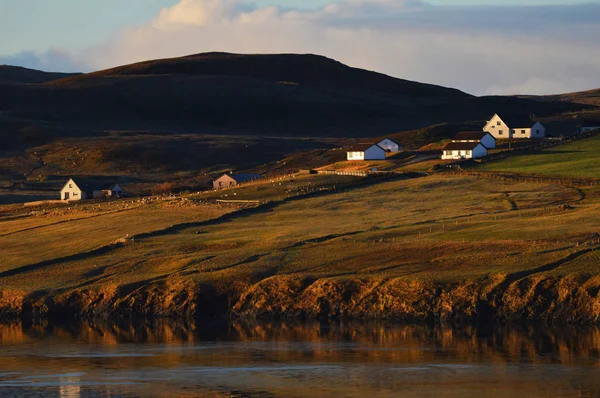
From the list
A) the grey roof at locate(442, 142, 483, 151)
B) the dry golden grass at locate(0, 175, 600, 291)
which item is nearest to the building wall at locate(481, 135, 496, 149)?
the grey roof at locate(442, 142, 483, 151)

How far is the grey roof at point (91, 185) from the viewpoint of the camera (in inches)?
6275

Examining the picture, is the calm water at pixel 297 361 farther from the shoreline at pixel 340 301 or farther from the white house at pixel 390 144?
the white house at pixel 390 144

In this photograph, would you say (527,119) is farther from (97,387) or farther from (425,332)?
(97,387)

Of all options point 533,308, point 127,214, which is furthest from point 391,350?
point 127,214

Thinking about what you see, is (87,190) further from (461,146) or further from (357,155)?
(461,146)

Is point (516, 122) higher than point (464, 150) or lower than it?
higher

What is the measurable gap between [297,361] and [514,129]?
408 feet

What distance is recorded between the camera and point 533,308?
71.7m

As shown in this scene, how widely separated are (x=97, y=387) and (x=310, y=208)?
184 ft

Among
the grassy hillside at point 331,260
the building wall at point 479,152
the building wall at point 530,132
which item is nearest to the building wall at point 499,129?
the building wall at point 530,132

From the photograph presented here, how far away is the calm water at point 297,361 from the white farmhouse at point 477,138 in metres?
86.1

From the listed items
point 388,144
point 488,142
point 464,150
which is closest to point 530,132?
point 488,142

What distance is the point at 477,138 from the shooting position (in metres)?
158

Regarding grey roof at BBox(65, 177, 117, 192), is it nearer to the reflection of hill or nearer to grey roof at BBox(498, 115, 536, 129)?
grey roof at BBox(498, 115, 536, 129)
